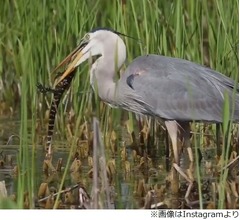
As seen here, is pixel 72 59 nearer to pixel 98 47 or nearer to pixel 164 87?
pixel 98 47

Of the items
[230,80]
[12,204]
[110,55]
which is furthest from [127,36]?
[12,204]

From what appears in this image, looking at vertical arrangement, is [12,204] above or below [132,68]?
below

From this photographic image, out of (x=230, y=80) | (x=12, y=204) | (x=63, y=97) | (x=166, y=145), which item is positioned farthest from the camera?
(x=63, y=97)

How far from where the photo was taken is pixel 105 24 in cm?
700

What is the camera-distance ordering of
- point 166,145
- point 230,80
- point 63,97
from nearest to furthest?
point 230,80, point 166,145, point 63,97

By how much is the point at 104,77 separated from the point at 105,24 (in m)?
1.06

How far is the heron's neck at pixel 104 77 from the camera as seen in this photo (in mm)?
5996

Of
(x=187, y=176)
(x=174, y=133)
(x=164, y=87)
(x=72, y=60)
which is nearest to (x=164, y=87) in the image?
(x=164, y=87)

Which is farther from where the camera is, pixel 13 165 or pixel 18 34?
pixel 18 34

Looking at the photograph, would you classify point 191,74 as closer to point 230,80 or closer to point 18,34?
point 230,80

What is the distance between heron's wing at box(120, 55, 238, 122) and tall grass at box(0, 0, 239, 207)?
0.19 metres

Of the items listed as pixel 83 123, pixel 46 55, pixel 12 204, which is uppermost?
pixel 46 55

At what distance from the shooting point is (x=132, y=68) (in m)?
5.90

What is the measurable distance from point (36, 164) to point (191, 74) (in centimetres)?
106
